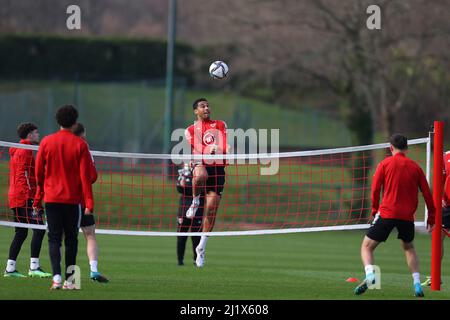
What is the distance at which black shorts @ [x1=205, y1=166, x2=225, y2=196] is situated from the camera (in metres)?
15.5

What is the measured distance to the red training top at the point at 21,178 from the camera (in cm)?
1336

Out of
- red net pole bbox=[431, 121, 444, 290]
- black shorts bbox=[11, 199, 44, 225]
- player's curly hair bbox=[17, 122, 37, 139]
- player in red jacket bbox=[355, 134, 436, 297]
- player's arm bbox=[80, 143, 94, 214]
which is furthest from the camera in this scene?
player's curly hair bbox=[17, 122, 37, 139]

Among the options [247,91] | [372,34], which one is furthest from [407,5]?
[247,91]

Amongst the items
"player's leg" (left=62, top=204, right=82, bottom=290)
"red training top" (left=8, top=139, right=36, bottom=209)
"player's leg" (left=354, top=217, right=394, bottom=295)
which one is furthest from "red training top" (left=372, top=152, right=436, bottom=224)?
"red training top" (left=8, top=139, right=36, bottom=209)

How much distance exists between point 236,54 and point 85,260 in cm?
2274

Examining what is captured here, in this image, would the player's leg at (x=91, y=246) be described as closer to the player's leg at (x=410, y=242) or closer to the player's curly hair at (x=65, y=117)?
the player's curly hair at (x=65, y=117)

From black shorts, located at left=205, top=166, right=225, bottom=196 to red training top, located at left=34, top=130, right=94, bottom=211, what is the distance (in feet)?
14.6

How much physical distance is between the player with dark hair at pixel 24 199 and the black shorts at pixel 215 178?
10.3 ft

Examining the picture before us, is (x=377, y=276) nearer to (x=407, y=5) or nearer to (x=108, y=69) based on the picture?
(x=407, y=5)

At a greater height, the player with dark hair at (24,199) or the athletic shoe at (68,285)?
the player with dark hair at (24,199)

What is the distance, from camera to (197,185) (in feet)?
50.9

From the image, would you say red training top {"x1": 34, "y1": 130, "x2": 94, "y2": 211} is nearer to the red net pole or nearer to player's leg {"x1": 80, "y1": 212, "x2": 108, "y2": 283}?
player's leg {"x1": 80, "y1": 212, "x2": 108, "y2": 283}

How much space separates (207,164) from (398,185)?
4.26m

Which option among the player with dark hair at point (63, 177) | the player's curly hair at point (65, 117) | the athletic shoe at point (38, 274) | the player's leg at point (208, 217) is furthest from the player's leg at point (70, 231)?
the player's leg at point (208, 217)
